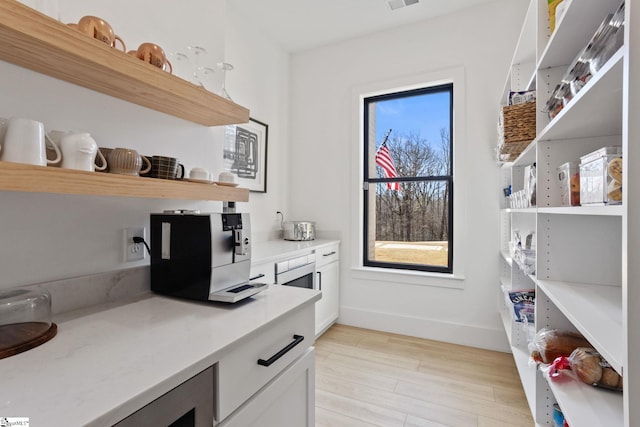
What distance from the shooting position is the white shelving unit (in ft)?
2.12

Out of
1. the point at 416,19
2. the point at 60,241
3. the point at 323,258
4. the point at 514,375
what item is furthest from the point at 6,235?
the point at 416,19

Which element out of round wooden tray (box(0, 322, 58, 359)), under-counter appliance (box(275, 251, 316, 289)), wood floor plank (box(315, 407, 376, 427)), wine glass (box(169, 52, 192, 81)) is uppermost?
wine glass (box(169, 52, 192, 81))

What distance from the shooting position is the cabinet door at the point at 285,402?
0.86 metres

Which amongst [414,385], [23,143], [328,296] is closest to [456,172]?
[328,296]

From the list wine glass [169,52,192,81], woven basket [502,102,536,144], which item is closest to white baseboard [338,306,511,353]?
woven basket [502,102,536,144]

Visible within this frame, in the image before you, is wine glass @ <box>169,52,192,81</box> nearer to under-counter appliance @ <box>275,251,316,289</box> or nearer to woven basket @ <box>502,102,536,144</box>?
under-counter appliance @ <box>275,251,316,289</box>

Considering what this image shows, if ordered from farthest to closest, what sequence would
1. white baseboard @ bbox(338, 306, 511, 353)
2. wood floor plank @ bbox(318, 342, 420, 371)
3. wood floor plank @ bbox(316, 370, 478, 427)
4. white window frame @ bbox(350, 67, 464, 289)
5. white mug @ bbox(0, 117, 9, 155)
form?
white window frame @ bbox(350, 67, 464, 289) → white baseboard @ bbox(338, 306, 511, 353) → wood floor plank @ bbox(318, 342, 420, 371) → wood floor plank @ bbox(316, 370, 478, 427) → white mug @ bbox(0, 117, 9, 155)

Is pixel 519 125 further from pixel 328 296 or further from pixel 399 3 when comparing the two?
pixel 328 296

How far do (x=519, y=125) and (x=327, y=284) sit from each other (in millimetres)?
1958

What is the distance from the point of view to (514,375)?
2.13 m

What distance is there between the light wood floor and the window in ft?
2.53

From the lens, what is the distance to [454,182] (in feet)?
8.94

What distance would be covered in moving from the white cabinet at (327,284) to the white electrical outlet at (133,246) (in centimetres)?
160

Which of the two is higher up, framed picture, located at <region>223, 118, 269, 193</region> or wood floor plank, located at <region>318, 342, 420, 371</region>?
framed picture, located at <region>223, 118, 269, 193</region>
